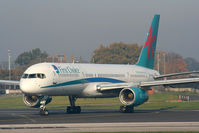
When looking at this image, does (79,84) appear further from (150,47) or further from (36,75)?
(150,47)

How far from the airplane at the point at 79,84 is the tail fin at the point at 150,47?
4768 millimetres

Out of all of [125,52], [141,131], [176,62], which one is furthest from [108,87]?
[176,62]

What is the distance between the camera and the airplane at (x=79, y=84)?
37.4 m

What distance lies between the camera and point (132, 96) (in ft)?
132

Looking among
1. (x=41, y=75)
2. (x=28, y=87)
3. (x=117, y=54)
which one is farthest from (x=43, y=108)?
(x=117, y=54)

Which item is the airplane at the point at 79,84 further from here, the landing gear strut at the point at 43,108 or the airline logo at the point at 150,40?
the airline logo at the point at 150,40

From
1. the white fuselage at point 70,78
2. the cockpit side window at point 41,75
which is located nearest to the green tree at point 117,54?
the white fuselage at point 70,78

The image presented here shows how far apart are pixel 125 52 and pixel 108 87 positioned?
12786cm

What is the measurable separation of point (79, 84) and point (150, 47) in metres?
14.2

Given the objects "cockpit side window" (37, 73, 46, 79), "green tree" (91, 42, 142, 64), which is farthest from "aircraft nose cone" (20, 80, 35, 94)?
"green tree" (91, 42, 142, 64)

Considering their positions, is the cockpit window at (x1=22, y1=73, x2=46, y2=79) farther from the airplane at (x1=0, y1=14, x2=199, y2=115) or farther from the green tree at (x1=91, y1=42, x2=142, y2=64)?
the green tree at (x1=91, y1=42, x2=142, y2=64)

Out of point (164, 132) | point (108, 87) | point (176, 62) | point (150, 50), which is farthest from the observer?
point (176, 62)

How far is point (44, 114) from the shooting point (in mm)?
36969

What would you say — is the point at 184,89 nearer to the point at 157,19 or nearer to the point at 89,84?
the point at 157,19
